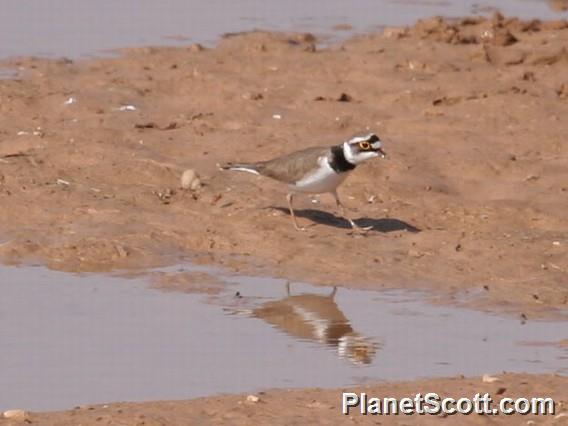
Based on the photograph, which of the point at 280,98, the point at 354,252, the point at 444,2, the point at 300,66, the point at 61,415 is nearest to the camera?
the point at 61,415

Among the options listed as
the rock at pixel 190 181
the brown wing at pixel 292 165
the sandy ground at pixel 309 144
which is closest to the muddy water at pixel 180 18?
the sandy ground at pixel 309 144

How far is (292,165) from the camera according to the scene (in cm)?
1284

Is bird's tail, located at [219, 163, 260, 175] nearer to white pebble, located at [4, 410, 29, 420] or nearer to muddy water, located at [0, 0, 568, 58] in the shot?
muddy water, located at [0, 0, 568, 58]

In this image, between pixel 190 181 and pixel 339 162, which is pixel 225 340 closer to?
pixel 339 162

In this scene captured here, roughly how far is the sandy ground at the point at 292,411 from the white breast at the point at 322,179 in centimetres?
364

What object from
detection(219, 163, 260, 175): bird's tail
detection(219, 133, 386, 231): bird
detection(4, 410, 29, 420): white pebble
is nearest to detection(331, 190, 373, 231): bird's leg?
detection(219, 133, 386, 231): bird

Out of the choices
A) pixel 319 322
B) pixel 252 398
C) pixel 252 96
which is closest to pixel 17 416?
pixel 252 398

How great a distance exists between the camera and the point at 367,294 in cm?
1138

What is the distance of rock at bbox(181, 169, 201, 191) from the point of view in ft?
44.1

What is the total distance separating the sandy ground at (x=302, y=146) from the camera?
11836mm

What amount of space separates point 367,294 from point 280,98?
4879mm

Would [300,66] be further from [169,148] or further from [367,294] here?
[367,294]

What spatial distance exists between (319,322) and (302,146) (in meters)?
4.02

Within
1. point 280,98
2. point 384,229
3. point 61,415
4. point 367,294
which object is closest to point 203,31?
point 280,98
